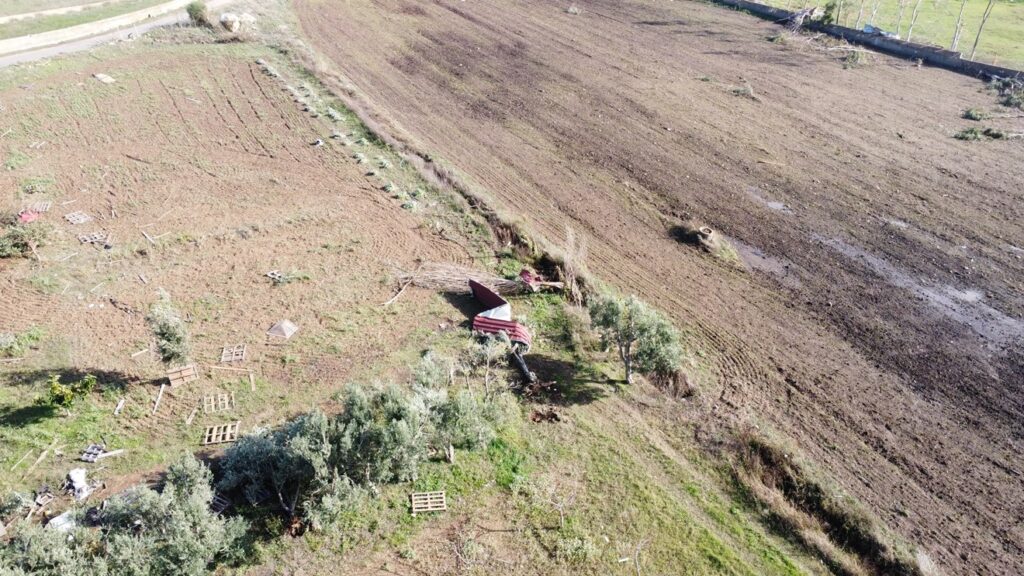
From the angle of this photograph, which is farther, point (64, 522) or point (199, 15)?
point (199, 15)

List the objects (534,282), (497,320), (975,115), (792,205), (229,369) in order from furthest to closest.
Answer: (975,115)
(792,205)
(534,282)
(497,320)
(229,369)

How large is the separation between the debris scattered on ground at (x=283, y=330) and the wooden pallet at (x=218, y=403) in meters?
2.45

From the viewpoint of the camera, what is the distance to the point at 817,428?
16344 mm

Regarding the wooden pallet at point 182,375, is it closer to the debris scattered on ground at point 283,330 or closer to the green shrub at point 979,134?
the debris scattered on ground at point 283,330

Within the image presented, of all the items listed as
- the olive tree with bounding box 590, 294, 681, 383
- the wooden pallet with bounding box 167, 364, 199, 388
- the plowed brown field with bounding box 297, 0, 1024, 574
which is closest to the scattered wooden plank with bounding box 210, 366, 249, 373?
the wooden pallet with bounding box 167, 364, 199, 388

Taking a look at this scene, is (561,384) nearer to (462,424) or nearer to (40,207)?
(462,424)

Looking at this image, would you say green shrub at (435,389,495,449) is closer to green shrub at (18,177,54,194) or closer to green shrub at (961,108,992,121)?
green shrub at (18,177,54,194)

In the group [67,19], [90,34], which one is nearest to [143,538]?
[90,34]

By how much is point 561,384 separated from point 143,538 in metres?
10.1

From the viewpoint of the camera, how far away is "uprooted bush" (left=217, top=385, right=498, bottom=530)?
13000 millimetres

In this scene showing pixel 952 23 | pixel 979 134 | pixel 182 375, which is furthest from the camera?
pixel 952 23

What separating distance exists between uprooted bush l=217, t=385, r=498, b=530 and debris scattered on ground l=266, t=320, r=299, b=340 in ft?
13.4

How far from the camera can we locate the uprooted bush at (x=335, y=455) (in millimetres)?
13000

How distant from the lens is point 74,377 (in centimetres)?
1606
